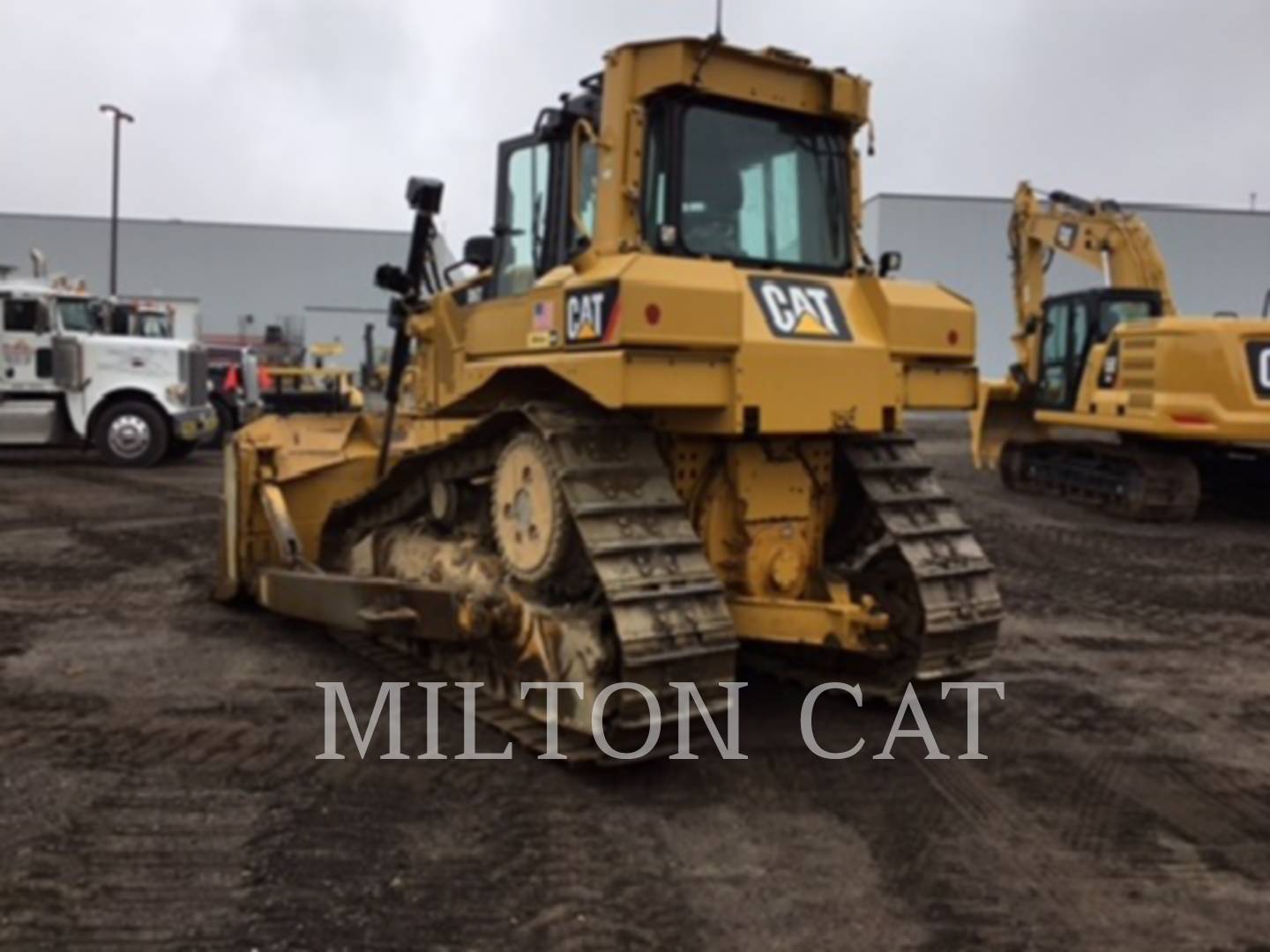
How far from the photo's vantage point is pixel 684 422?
4645mm

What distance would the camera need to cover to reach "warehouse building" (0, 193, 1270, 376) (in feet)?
134

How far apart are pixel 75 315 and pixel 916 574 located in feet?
49.8

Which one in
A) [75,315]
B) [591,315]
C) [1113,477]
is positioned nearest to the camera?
[591,315]

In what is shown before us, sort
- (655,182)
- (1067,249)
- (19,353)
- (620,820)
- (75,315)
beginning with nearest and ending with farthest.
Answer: (620,820) → (655,182) → (1067,249) → (19,353) → (75,315)

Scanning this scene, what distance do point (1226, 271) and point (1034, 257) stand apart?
30920 mm

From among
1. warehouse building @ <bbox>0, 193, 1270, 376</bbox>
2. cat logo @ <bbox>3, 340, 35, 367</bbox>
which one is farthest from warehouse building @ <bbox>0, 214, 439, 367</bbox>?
cat logo @ <bbox>3, 340, 35, 367</bbox>

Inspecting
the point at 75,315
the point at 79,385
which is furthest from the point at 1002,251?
the point at 79,385

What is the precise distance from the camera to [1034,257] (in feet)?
52.6

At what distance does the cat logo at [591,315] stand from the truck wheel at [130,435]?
43.9ft

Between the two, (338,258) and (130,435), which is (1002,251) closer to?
(338,258)

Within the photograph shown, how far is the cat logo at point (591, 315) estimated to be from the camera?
13.9 ft

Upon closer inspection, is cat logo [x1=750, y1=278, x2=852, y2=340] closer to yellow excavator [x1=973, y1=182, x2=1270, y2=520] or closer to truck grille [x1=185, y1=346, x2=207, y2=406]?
yellow excavator [x1=973, y1=182, x2=1270, y2=520]

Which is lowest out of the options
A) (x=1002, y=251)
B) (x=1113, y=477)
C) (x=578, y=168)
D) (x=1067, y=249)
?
(x=1113, y=477)

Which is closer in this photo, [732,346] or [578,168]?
[732,346]
